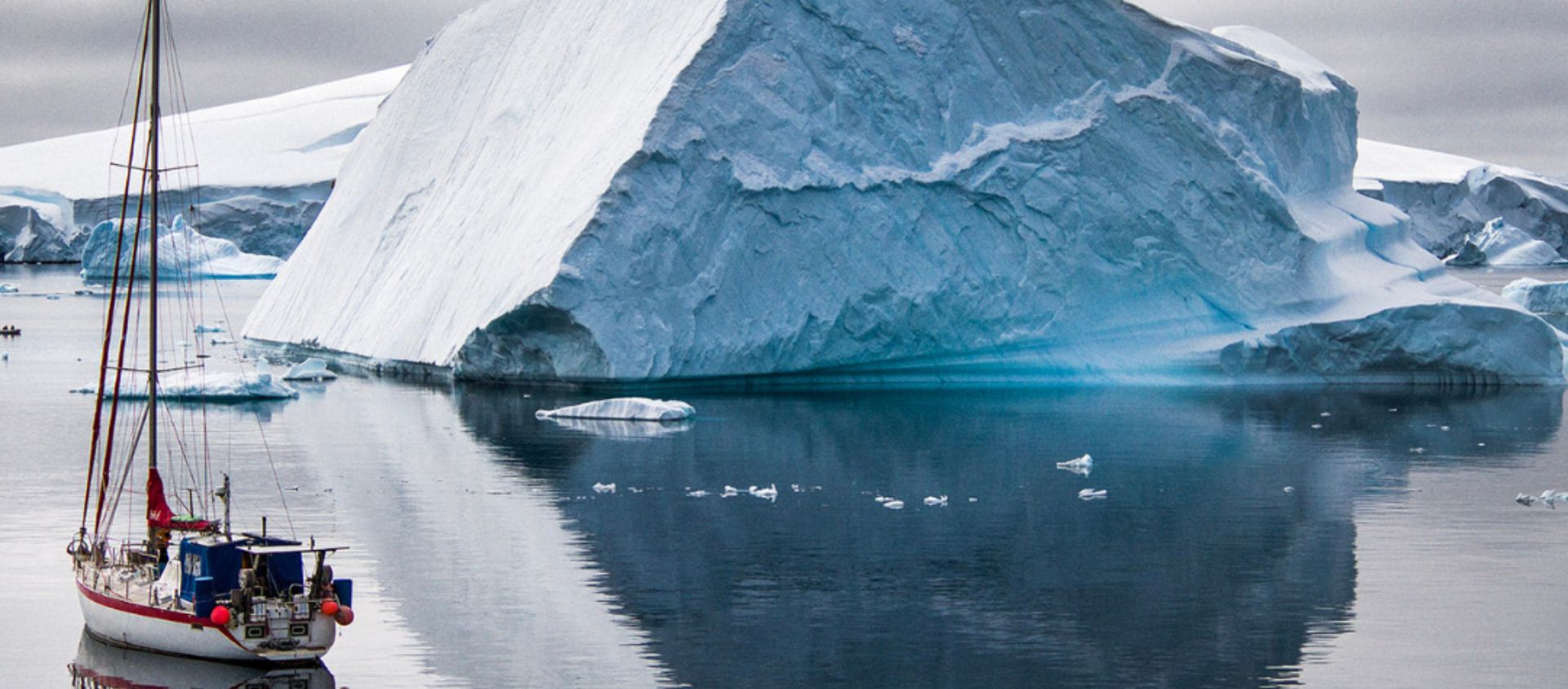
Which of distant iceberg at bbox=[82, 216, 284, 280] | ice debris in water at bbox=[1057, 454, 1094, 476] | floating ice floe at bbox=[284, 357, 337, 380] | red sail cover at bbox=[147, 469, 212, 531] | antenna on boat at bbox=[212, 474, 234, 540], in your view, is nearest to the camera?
antenna on boat at bbox=[212, 474, 234, 540]

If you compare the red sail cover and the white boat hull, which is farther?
the red sail cover

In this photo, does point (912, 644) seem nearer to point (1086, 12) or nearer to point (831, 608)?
point (831, 608)

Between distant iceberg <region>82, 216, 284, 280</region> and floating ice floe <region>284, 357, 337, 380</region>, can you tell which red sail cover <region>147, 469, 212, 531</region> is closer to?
floating ice floe <region>284, 357, 337, 380</region>

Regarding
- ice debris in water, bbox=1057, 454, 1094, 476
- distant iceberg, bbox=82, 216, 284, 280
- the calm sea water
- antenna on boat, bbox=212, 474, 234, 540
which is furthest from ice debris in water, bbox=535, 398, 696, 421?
distant iceberg, bbox=82, 216, 284, 280

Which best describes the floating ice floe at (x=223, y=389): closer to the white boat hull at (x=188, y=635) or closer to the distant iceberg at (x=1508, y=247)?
the white boat hull at (x=188, y=635)

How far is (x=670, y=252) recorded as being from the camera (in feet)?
63.0

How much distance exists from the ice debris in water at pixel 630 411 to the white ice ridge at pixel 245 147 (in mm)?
33020

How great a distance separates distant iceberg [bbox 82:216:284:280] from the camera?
4333cm

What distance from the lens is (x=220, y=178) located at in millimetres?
53719

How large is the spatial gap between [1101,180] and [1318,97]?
3653 mm

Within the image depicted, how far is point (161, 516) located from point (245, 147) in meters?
52.6

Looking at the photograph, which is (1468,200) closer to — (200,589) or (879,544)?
(879,544)

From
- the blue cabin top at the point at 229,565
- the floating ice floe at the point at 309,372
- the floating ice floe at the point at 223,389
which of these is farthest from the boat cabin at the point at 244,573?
the floating ice floe at the point at 309,372

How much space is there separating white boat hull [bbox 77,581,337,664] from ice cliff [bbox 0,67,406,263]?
126 feet
